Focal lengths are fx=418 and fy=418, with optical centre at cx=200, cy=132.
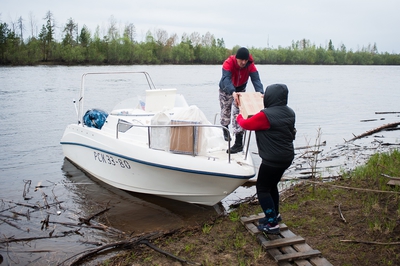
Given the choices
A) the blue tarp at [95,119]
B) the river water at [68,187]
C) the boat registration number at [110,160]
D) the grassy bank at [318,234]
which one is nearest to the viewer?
the grassy bank at [318,234]

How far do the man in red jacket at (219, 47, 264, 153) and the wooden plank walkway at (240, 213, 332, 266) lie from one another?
176cm

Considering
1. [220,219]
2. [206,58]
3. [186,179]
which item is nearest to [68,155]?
[186,179]

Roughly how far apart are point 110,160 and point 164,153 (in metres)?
1.67

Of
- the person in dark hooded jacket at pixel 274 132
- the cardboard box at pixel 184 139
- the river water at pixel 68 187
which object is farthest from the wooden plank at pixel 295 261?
the cardboard box at pixel 184 139

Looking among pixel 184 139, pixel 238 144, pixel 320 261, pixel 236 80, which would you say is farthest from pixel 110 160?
pixel 320 261

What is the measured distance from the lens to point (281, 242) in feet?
16.2

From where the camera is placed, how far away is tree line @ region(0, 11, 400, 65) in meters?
58.6

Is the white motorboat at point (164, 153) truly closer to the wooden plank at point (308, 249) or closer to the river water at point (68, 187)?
the river water at point (68, 187)

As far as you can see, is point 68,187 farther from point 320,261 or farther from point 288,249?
point 320,261

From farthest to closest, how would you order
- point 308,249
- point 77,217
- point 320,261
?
1. point 77,217
2. point 308,249
3. point 320,261

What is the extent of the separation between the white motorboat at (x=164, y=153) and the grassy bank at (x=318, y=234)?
28.8 inches

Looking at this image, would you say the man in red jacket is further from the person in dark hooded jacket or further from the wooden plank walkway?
the wooden plank walkway

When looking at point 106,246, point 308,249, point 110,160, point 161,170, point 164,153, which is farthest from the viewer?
point 110,160

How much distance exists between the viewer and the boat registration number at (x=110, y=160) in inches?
309
